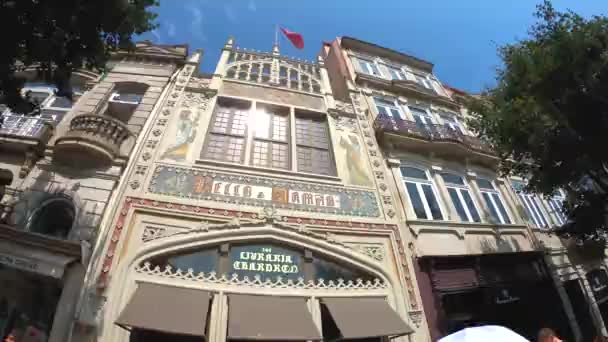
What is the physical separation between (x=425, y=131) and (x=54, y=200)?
12667 mm

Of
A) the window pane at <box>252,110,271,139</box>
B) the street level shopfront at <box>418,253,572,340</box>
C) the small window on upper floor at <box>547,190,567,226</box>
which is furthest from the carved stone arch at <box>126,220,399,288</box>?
the small window on upper floor at <box>547,190,567,226</box>

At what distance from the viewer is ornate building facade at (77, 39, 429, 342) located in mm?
5883

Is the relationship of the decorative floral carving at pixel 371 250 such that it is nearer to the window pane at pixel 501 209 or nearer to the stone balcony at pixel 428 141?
the stone balcony at pixel 428 141

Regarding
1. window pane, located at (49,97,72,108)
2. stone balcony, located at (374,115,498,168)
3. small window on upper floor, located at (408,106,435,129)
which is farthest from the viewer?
small window on upper floor, located at (408,106,435,129)

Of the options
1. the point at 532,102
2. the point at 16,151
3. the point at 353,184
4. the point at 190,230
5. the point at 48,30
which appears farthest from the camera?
the point at 353,184

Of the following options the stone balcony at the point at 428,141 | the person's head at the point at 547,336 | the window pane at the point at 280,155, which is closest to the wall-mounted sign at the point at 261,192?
the window pane at the point at 280,155

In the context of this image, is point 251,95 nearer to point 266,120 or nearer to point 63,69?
point 266,120

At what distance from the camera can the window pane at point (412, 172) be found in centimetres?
1105

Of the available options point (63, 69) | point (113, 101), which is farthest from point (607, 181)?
point (113, 101)

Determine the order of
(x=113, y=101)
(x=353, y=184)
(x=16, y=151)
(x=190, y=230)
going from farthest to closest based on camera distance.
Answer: (x=113, y=101) < (x=353, y=184) < (x=16, y=151) < (x=190, y=230)

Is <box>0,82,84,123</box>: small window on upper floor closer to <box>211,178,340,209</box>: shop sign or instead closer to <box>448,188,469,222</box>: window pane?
<box>211,178,340,209</box>: shop sign

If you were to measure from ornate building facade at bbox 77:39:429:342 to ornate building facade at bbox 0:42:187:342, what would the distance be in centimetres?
40

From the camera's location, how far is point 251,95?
11750 millimetres

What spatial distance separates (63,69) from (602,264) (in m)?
19.6
